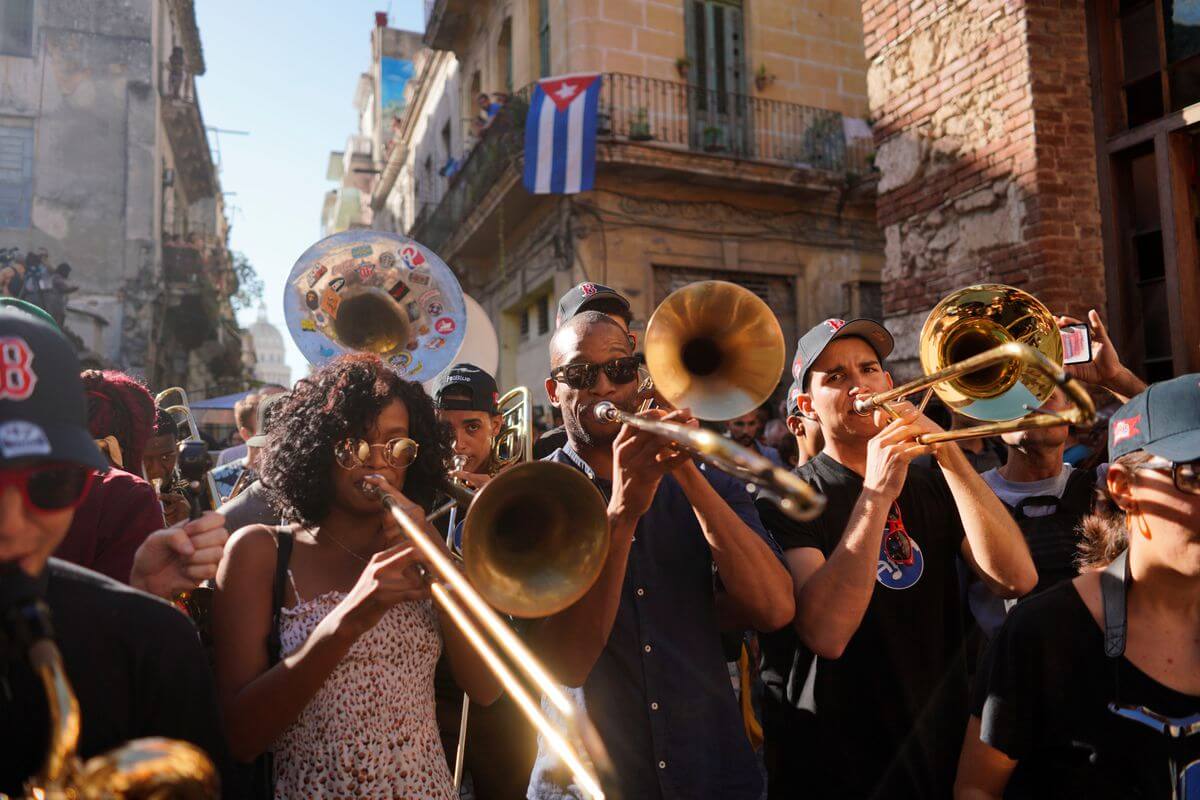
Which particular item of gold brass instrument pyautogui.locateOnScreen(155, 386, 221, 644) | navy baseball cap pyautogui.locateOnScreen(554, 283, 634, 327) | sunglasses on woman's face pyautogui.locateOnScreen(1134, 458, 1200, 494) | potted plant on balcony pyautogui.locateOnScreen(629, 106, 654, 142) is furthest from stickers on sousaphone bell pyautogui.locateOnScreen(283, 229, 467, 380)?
potted plant on balcony pyautogui.locateOnScreen(629, 106, 654, 142)

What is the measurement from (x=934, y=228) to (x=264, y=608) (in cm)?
581

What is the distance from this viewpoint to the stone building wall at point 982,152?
5.50 meters

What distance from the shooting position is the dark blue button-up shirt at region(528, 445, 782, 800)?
208 cm

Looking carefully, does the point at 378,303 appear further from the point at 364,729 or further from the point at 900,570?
the point at 900,570

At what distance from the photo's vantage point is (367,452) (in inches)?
81.7

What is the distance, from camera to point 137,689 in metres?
1.36

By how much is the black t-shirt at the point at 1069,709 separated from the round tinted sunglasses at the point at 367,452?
1446mm

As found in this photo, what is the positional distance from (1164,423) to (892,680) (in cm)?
101

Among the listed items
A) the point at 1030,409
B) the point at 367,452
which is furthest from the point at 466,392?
the point at 1030,409

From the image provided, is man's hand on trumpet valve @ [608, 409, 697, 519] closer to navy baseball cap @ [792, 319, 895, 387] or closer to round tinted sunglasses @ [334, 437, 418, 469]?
round tinted sunglasses @ [334, 437, 418, 469]

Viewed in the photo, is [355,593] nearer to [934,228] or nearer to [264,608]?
[264,608]

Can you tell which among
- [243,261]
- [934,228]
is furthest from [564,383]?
[243,261]

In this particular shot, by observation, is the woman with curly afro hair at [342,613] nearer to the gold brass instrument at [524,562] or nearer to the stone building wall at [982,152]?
the gold brass instrument at [524,562]

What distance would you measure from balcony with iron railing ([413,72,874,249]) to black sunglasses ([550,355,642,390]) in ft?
32.4
